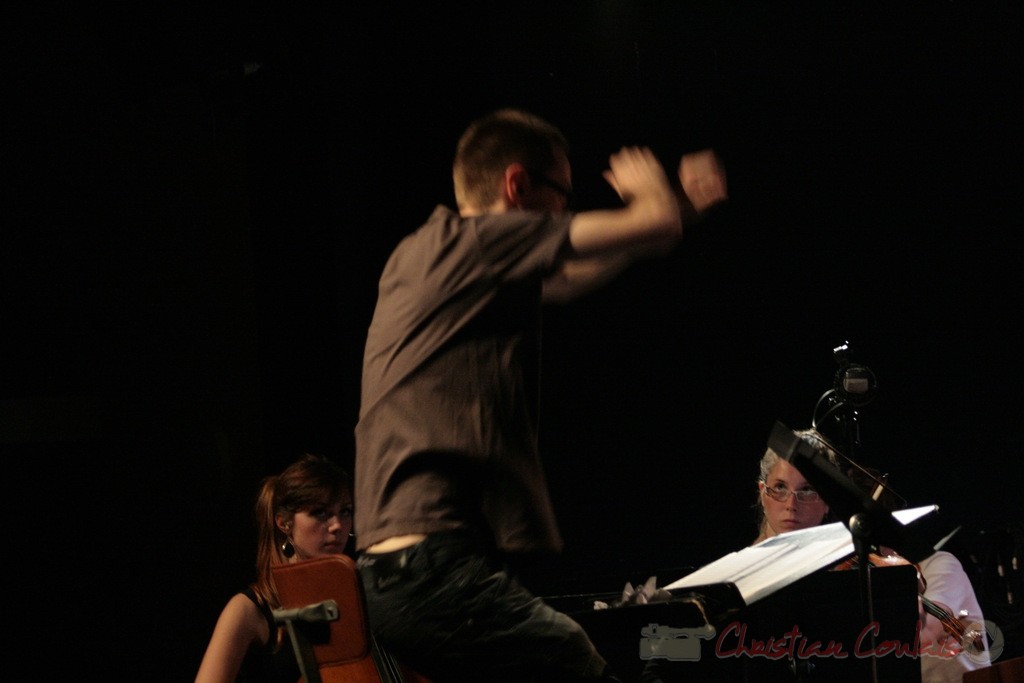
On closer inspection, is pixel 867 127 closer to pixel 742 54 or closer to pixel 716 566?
pixel 742 54

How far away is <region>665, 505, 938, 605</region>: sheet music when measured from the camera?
2084 millimetres

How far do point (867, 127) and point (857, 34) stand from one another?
0.46m

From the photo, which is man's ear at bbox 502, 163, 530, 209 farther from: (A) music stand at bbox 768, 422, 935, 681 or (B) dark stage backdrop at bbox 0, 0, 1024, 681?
(B) dark stage backdrop at bbox 0, 0, 1024, 681

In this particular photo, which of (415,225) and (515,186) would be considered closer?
(515,186)

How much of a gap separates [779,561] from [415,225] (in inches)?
99.5

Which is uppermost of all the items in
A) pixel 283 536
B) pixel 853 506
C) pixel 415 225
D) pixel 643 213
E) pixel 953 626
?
pixel 415 225

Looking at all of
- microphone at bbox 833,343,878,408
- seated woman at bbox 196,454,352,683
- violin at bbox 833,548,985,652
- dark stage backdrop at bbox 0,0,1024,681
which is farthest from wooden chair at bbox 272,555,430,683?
microphone at bbox 833,343,878,408

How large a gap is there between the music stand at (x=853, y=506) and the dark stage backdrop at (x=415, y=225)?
1199 millimetres

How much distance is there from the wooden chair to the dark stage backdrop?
1617 mm

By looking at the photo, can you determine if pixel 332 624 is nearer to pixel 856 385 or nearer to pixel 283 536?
pixel 283 536

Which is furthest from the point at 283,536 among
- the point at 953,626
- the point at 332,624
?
the point at 953,626

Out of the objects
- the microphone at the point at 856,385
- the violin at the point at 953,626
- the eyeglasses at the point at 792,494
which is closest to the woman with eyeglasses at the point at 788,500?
the eyeglasses at the point at 792,494

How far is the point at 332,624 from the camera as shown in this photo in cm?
180

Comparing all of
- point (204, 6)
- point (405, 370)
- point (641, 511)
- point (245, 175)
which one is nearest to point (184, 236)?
point (245, 175)
